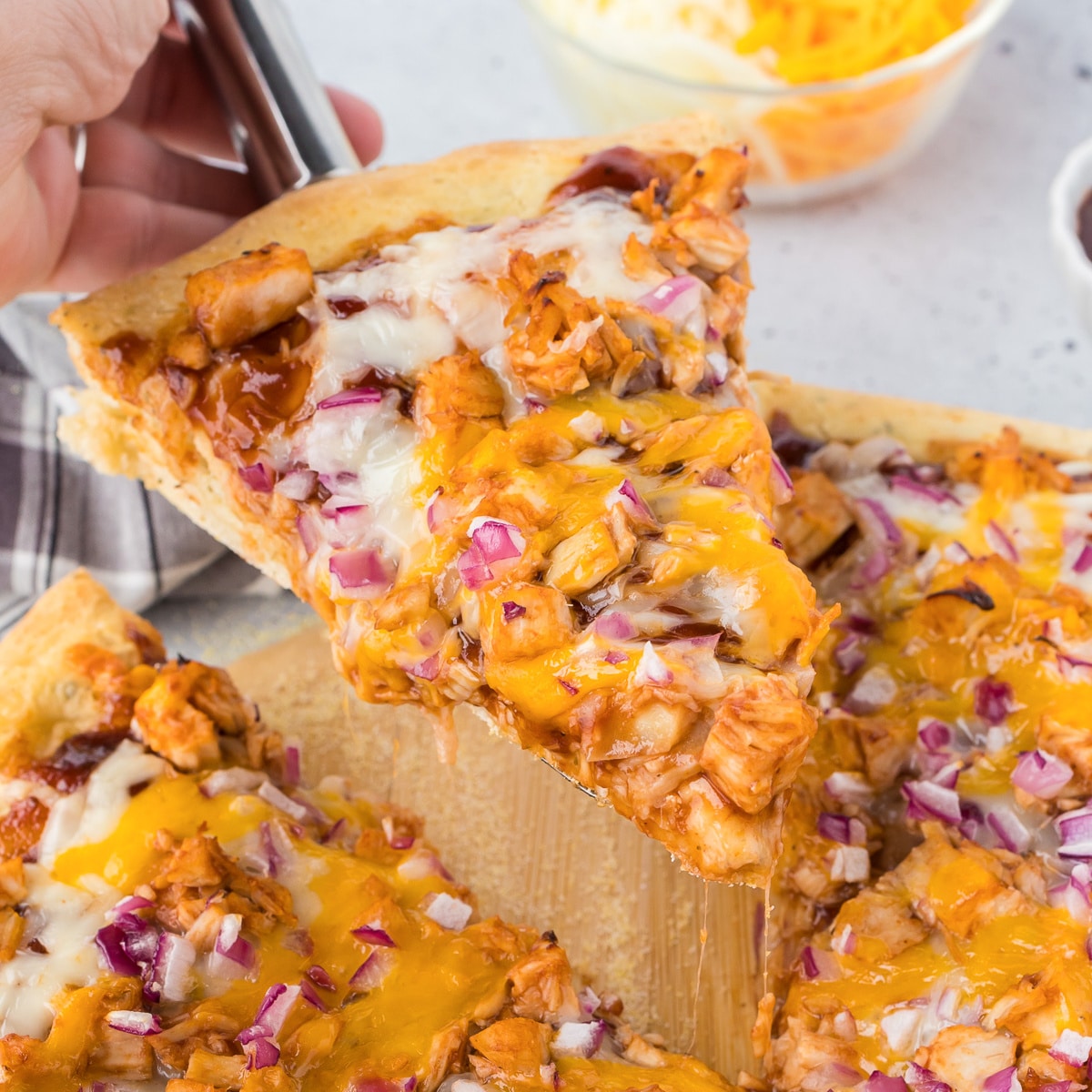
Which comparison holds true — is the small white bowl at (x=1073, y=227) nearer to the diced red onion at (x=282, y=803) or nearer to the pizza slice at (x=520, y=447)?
the pizza slice at (x=520, y=447)

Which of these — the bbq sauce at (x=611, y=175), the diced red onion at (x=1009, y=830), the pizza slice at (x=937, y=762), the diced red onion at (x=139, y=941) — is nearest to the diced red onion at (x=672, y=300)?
the bbq sauce at (x=611, y=175)

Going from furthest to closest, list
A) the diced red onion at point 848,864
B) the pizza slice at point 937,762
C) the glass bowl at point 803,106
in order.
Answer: the glass bowl at point 803,106 → the diced red onion at point 848,864 → the pizza slice at point 937,762

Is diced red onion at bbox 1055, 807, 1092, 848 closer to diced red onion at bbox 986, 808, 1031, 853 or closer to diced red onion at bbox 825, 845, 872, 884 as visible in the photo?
diced red onion at bbox 986, 808, 1031, 853

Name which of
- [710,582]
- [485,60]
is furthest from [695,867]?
[485,60]

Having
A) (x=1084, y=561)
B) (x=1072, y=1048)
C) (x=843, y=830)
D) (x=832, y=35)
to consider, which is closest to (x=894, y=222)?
(x=832, y=35)

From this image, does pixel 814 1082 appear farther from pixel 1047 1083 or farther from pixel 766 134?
pixel 766 134

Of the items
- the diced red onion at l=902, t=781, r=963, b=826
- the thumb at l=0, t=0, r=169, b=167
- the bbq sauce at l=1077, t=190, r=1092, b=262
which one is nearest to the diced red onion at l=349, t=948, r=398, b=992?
the diced red onion at l=902, t=781, r=963, b=826

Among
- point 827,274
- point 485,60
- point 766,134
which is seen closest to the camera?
point 766,134

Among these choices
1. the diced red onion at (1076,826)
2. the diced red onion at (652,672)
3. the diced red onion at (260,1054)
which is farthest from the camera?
the diced red onion at (1076,826)

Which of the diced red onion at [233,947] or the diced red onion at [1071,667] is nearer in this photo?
the diced red onion at [233,947]
